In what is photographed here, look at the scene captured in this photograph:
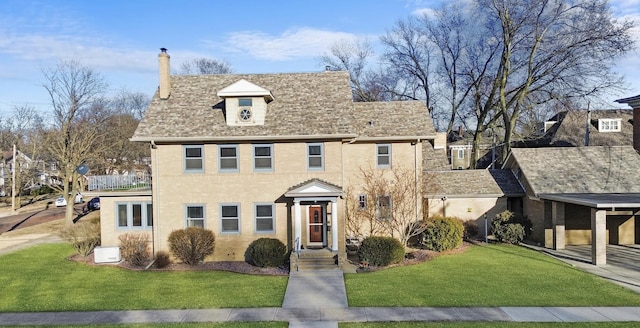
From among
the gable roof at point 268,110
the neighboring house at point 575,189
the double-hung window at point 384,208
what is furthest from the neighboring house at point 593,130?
the gable roof at point 268,110

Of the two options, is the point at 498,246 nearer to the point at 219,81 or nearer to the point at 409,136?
the point at 409,136

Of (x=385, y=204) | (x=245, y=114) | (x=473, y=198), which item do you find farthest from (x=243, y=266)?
(x=473, y=198)

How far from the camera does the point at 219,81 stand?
24.4 meters

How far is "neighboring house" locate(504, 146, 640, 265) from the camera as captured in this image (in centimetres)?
2323

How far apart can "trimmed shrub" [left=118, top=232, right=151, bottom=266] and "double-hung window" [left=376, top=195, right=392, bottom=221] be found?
11.6m

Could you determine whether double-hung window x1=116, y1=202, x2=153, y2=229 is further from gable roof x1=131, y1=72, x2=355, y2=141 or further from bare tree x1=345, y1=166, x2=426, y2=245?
bare tree x1=345, y1=166, x2=426, y2=245

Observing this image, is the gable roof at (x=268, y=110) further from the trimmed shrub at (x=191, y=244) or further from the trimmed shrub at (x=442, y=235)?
the trimmed shrub at (x=442, y=235)

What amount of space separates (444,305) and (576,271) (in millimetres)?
7830

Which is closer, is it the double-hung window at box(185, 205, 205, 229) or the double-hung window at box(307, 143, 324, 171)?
the double-hung window at box(307, 143, 324, 171)

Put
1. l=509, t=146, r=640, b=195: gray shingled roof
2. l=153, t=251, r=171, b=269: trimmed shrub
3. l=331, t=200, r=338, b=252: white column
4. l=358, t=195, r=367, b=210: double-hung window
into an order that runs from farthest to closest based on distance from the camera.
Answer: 1. l=509, t=146, r=640, b=195: gray shingled roof
2. l=358, t=195, r=367, b=210: double-hung window
3. l=153, t=251, r=171, b=269: trimmed shrub
4. l=331, t=200, r=338, b=252: white column

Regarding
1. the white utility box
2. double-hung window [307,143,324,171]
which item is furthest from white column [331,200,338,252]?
the white utility box

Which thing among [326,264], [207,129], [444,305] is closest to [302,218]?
[326,264]

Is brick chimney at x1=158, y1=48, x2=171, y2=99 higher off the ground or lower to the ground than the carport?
higher

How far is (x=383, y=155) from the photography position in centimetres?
2392
